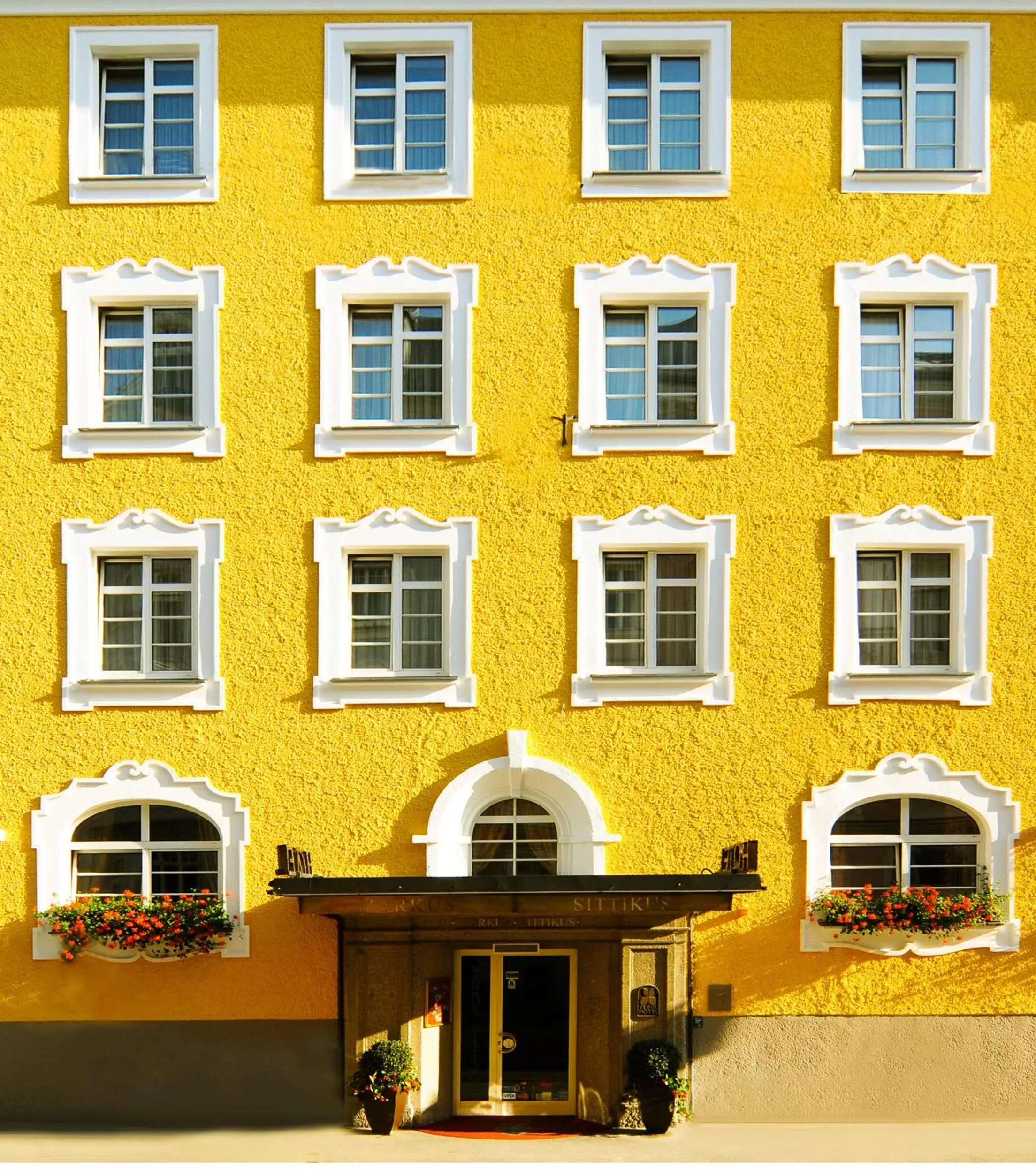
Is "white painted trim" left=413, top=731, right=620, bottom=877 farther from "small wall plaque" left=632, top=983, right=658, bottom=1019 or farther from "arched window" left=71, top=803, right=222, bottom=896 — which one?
"arched window" left=71, top=803, right=222, bottom=896

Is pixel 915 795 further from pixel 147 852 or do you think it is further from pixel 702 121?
pixel 147 852

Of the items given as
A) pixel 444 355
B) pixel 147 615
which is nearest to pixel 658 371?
pixel 444 355

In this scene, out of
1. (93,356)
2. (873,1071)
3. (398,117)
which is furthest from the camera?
(398,117)

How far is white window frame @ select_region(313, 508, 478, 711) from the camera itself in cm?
1622

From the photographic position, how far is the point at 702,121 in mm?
16812

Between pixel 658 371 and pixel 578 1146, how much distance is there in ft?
29.0

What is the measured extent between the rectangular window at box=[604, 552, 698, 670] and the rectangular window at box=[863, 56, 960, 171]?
5.38 metres

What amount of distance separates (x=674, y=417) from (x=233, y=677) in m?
6.03

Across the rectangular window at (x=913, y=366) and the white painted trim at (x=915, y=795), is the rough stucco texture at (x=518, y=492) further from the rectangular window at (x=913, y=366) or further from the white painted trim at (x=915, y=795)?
the rectangular window at (x=913, y=366)

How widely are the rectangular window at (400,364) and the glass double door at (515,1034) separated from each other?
6.47m

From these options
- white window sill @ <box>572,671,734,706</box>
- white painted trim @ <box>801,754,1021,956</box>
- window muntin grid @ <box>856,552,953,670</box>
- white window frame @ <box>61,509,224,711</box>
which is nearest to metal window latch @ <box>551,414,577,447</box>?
white window sill @ <box>572,671,734,706</box>

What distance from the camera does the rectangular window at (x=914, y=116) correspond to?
16812mm

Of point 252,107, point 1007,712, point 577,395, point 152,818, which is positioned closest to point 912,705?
point 1007,712

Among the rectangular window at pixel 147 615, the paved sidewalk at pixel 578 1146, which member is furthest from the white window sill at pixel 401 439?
the paved sidewalk at pixel 578 1146
